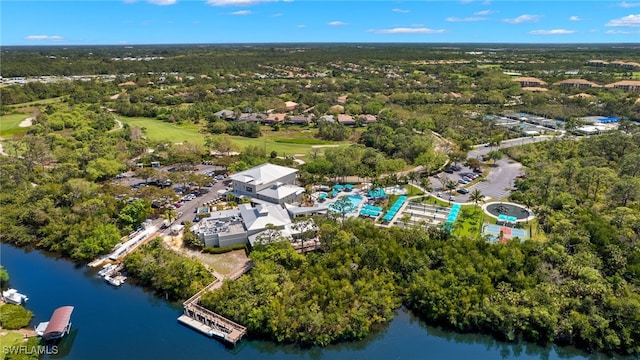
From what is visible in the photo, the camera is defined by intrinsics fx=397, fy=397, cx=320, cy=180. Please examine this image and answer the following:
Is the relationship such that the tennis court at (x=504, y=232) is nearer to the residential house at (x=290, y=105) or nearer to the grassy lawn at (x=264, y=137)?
the grassy lawn at (x=264, y=137)

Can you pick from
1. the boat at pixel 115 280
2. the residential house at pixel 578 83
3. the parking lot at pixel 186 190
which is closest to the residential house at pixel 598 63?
the residential house at pixel 578 83

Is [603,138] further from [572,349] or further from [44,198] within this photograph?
[44,198]

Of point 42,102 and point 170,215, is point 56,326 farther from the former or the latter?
point 42,102

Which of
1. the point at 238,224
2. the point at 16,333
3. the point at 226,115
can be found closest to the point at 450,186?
the point at 238,224

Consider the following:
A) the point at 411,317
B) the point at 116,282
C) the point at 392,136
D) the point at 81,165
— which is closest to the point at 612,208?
the point at 411,317

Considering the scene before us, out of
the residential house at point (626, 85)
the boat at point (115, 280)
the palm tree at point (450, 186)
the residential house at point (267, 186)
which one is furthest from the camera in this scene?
the residential house at point (626, 85)

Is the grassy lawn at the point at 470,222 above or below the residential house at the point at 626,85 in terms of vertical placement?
below
